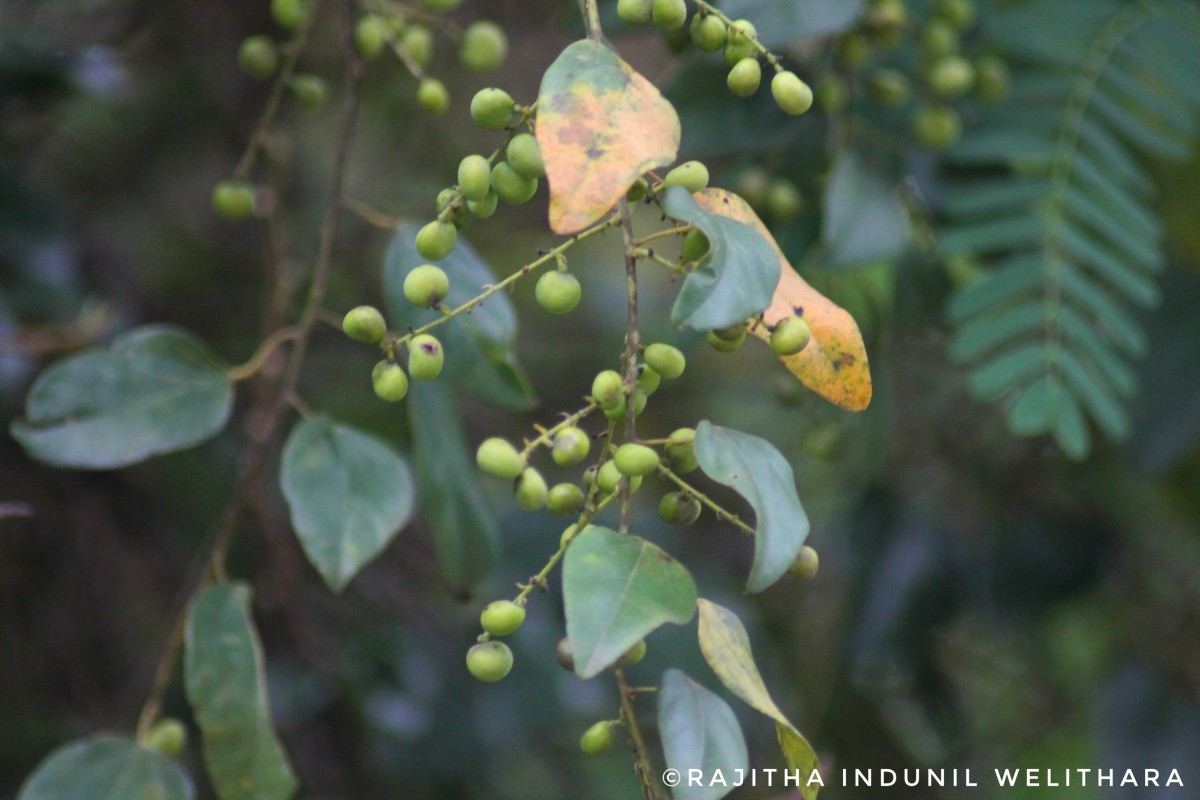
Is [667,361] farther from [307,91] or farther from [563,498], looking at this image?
[307,91]

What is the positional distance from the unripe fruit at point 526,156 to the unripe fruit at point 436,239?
0.18 ft

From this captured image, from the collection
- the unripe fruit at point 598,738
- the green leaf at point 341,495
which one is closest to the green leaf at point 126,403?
the green leaf at point 341,495

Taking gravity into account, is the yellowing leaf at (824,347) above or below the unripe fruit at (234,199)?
above

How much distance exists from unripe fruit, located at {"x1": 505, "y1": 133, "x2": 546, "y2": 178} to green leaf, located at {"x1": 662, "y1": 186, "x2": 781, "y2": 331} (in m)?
0.07

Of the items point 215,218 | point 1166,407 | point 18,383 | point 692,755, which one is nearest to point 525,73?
point 215,218

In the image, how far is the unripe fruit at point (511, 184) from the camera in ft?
1.87

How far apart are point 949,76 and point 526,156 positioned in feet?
1.91

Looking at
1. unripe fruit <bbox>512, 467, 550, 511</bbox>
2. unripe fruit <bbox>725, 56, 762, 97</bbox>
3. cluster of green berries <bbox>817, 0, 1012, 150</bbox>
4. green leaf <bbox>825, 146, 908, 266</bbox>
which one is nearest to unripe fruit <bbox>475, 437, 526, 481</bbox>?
unripe fruit <bbox>512, 467, 550, 511</bbox>

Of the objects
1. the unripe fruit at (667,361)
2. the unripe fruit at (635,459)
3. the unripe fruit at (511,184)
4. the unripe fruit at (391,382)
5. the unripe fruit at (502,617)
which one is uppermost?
the unripe fruit at (511,184)

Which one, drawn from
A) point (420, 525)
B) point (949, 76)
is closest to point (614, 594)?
point (949, 76)

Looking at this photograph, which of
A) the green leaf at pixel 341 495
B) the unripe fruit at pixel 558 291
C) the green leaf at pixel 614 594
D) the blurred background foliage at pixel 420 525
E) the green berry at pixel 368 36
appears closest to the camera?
the green leaf at pixel 614 594

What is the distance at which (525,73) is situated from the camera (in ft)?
6.54

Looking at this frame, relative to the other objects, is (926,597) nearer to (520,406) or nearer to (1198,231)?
(1198,231)

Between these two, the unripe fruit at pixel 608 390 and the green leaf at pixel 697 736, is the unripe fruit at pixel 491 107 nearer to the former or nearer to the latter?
the unripe fruit at pixel 608 390
